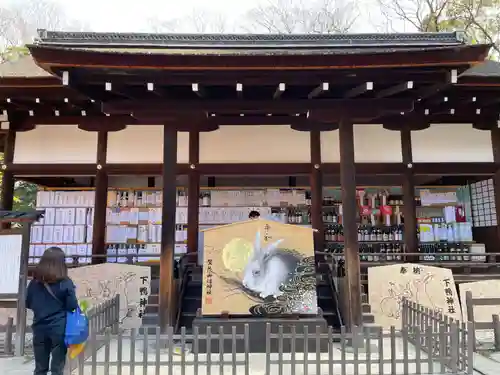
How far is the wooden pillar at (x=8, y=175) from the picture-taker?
27.7ft

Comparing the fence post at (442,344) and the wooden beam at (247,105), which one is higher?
the wooden beam at (247,105)

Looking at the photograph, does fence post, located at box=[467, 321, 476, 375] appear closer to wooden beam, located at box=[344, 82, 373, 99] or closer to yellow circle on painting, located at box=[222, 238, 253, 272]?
yellow circle on painting, located at box=[222, 238, 253, 272]

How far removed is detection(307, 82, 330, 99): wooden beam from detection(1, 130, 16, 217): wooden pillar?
6648 millimetres

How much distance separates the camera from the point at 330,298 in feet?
23.6

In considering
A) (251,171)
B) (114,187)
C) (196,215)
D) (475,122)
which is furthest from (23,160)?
(475,122)

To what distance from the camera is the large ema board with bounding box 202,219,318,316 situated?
6.05 meters

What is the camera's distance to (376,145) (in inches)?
340

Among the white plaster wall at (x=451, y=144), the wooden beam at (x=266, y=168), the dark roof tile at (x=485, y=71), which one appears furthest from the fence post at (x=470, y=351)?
the white plaster wall at (x=451, y=144)

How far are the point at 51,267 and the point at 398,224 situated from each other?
8514mm

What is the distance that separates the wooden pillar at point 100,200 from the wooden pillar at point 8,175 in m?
1.91

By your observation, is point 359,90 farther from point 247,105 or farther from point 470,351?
point 470,351

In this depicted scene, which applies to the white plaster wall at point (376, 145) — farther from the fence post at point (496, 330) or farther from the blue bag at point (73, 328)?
the blue bag at point (73, 328)

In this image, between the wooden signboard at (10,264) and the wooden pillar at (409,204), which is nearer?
the wooden signboard at (10,264)

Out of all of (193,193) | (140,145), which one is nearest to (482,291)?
(193,193)
